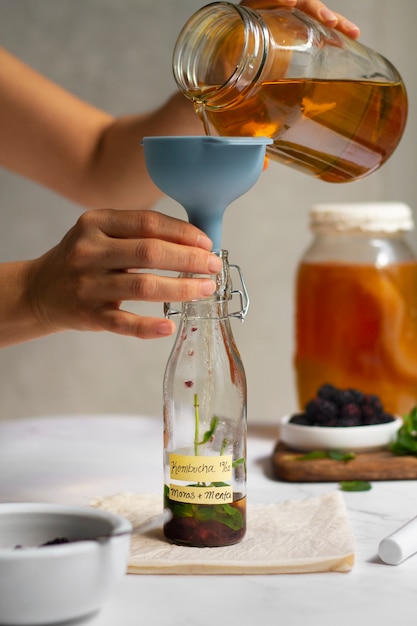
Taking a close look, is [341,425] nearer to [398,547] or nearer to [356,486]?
[356,486]

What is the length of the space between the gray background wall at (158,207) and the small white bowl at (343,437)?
1.08 meters

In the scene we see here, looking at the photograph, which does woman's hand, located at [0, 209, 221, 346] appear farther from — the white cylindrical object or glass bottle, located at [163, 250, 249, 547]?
the white cylindrical object

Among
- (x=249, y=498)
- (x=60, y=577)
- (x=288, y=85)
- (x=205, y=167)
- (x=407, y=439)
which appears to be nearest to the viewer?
(x=60, y=577)

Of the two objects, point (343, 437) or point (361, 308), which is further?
point (361, 308)

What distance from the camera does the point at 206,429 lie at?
88 centimetres

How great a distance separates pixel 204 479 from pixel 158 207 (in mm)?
1545

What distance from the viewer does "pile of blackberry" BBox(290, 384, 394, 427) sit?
1.26 meters

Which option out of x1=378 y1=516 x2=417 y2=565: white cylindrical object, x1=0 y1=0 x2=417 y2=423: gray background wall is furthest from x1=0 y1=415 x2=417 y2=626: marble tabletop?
x1=0 y1=0 x2=417 y2=423: gray background wall

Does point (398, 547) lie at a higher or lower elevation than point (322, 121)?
lower

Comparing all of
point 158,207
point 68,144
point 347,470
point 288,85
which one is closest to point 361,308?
point 347,470

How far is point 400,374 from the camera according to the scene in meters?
1.51

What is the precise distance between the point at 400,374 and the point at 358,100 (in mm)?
Result: 648

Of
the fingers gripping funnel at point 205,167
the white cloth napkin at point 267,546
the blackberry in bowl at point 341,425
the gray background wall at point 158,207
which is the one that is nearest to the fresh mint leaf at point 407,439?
the blackberry in bowl at point 341,425

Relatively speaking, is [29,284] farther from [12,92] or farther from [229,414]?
[12,92]
